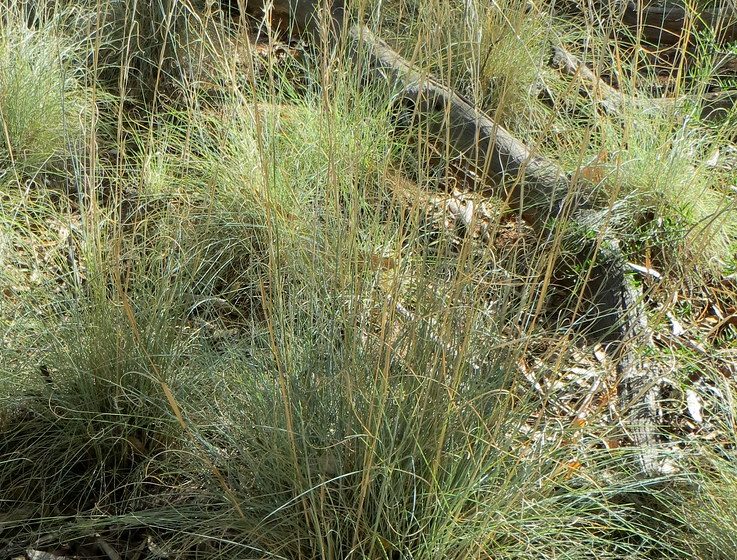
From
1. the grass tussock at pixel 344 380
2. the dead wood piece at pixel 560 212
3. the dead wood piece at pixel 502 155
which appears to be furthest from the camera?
the dead wood piece at pixel 502 155

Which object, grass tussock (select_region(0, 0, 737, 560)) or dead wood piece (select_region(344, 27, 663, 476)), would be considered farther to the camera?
dead wood piece (select_region(344, 27, 663, 476))

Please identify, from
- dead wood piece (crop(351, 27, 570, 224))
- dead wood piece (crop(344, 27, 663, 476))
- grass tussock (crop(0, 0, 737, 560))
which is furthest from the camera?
dead wood piece (crop(351, 27, 570, 224))

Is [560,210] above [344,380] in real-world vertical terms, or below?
above

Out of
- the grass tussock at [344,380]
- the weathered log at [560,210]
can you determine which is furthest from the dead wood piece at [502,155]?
the grass tussock at [344,380]

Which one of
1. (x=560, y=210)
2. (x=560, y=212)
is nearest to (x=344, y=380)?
(x=560, y=212)

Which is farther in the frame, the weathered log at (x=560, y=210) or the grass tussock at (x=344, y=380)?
the weathered log at (x=560, y=210)

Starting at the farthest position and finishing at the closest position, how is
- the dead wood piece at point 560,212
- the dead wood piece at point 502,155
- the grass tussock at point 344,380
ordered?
the dead wood piece at point 502,155 → the dead wood piece at point 560,212 → the grass tussock at point 344,380

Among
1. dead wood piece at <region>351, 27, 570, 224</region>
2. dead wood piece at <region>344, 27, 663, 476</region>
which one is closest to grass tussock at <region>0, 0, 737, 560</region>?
dead wood piece at <region>344, 27, 663, 476</region>

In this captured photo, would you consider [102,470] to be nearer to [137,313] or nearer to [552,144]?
[137,313]

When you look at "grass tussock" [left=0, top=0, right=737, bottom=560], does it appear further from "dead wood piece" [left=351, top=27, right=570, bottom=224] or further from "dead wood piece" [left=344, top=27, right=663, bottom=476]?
"dead wood piece" [left=351, top=27, right=570, bottom=224]

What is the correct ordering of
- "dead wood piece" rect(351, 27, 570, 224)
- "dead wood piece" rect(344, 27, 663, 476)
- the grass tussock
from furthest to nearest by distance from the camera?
"dead wood piece" rect(351, 27, 570, 224), "dead wood piece" rect(344, 27, 663, 476), the grass tussock

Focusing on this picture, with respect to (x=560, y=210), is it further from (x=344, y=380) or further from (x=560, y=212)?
(x=344, y=380)

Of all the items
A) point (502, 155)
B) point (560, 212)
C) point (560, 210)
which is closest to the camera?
point (560, 212)

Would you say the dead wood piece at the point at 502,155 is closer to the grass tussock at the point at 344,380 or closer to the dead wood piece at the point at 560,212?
A: the dead wood piece at the point at 560,212
